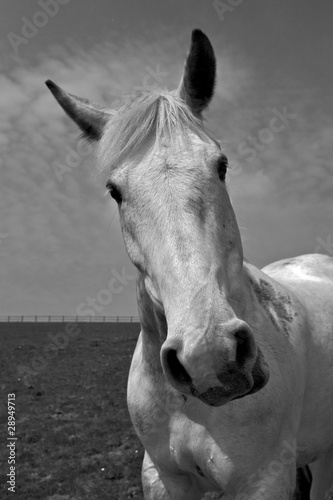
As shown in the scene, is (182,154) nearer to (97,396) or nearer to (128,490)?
(128,490)

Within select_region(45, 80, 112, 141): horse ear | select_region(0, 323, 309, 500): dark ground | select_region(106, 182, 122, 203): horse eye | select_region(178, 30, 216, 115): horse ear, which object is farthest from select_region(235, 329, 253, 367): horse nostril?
select_region(0, 323, 309, 500): dark ground

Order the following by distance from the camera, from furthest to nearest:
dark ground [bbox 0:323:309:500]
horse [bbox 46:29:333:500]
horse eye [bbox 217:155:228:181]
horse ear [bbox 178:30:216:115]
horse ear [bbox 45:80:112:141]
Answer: dark ground [bbox 0:323:309:500] → horse ear [bbox 45:80:112:141] → horse ear [bbox 178:30:216:115] → horse eye [bbox 217:155:228:181] → horse [bbox 46:29:333:500]

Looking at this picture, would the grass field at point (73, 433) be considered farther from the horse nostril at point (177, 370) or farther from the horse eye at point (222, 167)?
the horse eye at point (222, 167)

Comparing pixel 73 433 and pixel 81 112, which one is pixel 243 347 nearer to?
pixel 81 112

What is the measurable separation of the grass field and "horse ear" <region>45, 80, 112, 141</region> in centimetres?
559

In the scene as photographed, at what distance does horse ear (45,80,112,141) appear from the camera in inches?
140

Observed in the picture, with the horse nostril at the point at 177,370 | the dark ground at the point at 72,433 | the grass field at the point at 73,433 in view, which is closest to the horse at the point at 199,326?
the horse nostril at the point at 177,370

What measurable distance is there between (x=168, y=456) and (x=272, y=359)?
37.5 inches

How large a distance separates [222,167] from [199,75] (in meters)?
0.86

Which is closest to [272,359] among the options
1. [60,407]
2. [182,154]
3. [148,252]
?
[148,252]

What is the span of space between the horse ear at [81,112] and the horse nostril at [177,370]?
6.56ft

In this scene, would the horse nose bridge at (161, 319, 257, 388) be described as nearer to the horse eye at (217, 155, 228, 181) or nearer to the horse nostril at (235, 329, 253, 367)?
the horse nostril at (235, 329, 253, 367)

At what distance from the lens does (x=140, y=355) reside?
12.1ft

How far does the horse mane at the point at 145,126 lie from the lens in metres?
2.91
